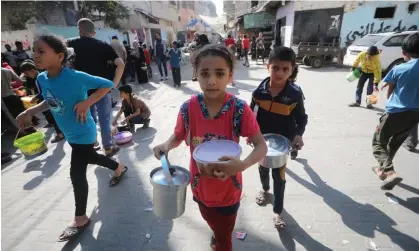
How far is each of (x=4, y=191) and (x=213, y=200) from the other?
11.1 ft

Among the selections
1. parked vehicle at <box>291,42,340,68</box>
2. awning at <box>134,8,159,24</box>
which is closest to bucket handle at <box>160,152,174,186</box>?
parked vehicle at <box>291,42,340,68</box>

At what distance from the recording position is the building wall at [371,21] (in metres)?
13.0

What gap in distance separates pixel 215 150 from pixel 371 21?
16600 millimetres

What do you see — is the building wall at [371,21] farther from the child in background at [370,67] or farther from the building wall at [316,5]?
the child in background at [370,67]

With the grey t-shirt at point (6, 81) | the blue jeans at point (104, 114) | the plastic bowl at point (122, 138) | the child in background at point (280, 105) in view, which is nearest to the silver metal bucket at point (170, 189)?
the child in background at point (280, 105)

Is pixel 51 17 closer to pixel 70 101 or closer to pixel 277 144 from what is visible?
pixel 70 101

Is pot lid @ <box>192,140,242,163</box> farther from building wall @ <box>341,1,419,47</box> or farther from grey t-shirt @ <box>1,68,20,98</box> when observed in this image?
building wall @ <box>341,1,419,47</box>

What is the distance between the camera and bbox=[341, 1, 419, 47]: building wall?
13039mm

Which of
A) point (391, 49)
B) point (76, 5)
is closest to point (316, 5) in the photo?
point (391, 49)

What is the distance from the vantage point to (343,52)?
13.2m

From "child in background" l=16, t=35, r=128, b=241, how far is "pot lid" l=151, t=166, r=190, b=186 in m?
1.03

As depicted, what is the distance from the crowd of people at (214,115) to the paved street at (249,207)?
0.18m

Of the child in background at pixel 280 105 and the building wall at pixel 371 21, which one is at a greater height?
the building wall at pixel 371 21

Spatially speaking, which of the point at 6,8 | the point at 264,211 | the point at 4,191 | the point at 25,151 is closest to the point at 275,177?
the point at 264,211
